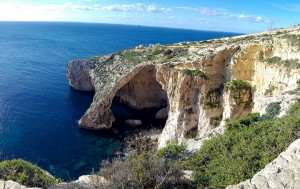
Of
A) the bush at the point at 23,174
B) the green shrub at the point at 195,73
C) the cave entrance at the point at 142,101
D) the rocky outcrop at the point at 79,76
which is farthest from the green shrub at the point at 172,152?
the rocky outcrop at the point at 79,76

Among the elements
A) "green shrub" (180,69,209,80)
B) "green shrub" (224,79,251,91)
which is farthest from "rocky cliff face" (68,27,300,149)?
"green shrub" (224,79,251,91)

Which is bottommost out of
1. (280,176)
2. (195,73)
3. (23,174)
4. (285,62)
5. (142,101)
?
(142,101)

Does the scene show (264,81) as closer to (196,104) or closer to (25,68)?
(196,104)

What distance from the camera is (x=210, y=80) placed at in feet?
111

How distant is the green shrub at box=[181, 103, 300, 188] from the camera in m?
12.4

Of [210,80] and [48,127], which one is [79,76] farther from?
[210,80]

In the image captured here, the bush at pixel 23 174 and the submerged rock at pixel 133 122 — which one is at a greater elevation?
the bush at pixel 23 174

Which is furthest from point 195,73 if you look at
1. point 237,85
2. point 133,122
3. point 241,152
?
point 241,152

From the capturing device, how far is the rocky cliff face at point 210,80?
26828 mm

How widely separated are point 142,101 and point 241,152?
38763 mm

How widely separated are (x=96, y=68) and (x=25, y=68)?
105 ft

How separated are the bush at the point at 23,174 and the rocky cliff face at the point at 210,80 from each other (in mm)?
10107

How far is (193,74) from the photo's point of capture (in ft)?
112

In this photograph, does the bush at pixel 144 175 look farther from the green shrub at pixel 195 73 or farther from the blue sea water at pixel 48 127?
the green shrub at pixel 195 73
